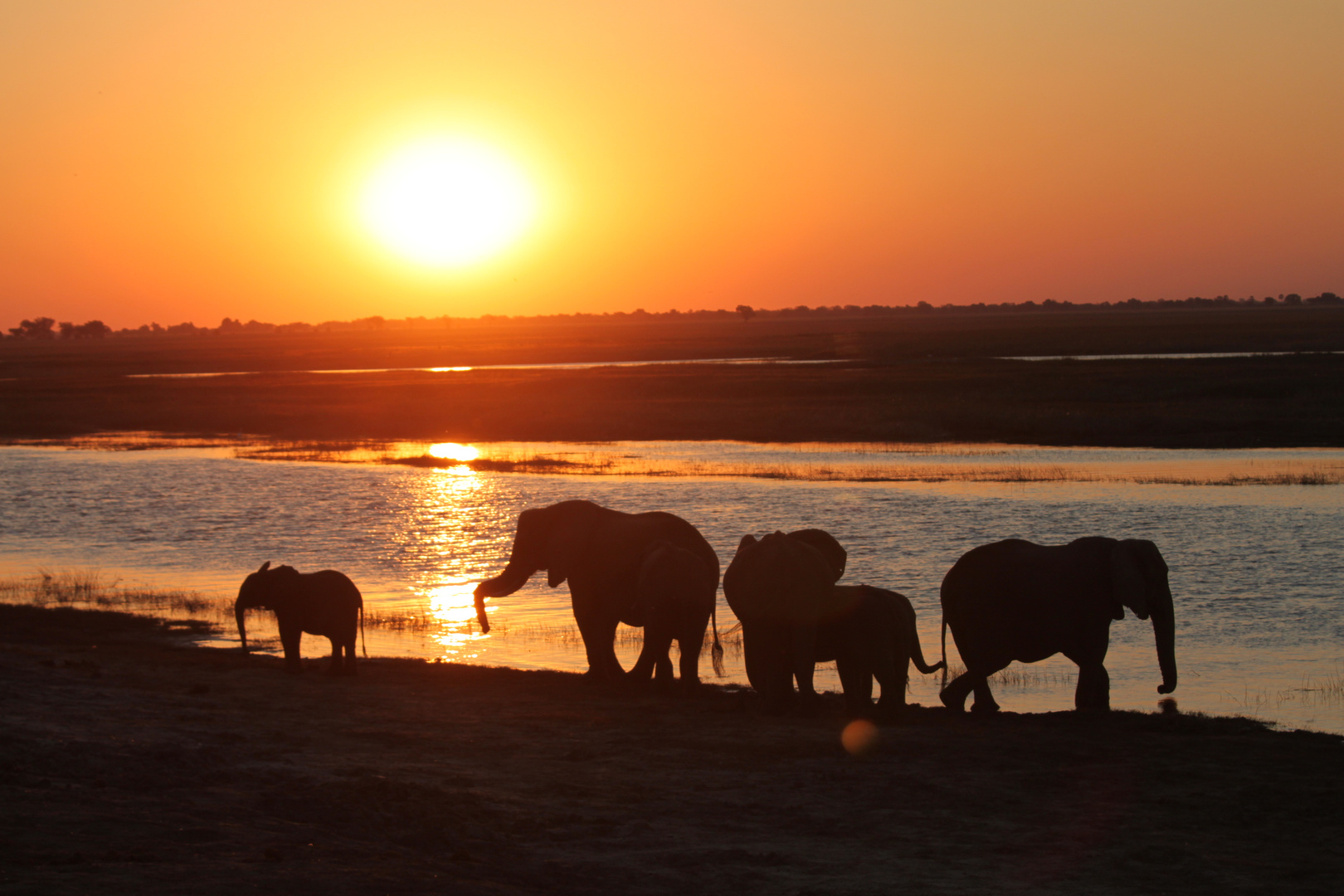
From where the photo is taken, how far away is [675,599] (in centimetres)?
1077

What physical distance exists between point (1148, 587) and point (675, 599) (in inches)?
152

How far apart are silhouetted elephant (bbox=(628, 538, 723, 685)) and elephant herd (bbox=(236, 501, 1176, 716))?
1cm

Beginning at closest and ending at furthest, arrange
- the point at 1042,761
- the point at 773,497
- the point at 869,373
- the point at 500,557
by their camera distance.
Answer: the point at 1042,761
the point at 500,557
the point at 773,497
the point at 869,373

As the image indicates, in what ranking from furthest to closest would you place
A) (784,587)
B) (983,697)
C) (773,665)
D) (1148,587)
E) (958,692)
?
(958,692) < (983,697) < (1148,587) < (773,665) < (784,587)

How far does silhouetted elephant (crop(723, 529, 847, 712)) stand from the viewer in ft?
32.8

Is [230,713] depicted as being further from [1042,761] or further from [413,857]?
[1042,761]

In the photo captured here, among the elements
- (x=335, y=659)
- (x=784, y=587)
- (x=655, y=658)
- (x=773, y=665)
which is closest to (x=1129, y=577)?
(x=784, y=587)

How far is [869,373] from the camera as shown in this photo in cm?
5978

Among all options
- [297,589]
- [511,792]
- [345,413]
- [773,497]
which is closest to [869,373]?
[345,413]

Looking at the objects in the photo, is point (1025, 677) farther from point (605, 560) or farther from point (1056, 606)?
point (605, 560)

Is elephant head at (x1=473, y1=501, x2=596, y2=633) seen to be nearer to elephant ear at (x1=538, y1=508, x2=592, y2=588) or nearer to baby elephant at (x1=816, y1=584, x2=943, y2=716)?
elephant ear at (x1=538, y1=508, x2=592, y2=588)

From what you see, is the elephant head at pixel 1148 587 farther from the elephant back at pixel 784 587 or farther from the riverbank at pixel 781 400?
the riverbank at pixel 781 400

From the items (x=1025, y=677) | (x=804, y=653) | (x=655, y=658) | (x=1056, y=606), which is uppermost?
(x=1056, y=606)

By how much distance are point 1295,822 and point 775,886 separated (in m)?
3.23
